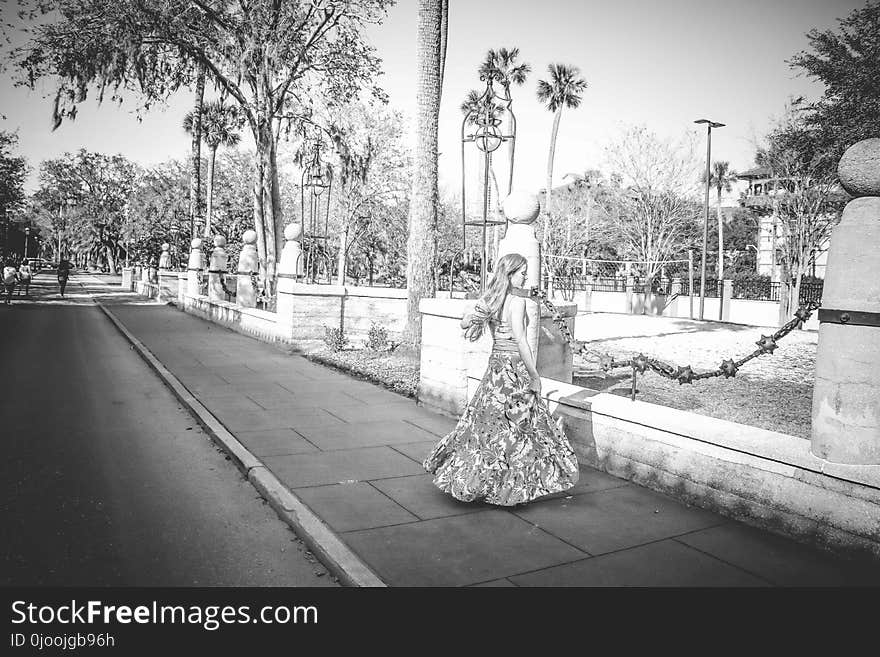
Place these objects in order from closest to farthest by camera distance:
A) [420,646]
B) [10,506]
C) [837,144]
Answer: [420,646] < [10,506] < [837,144]

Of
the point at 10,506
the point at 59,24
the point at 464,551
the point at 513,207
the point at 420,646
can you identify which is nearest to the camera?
the point at 420,646

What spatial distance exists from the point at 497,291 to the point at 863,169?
97.2 inches

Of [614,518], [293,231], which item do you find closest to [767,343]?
[614,518]

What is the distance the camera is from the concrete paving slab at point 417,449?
6297 mm

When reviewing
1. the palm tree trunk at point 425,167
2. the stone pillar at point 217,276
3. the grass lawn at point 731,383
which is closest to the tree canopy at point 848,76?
the grass lawn at point 731,383

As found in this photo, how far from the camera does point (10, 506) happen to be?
4852 millimetres

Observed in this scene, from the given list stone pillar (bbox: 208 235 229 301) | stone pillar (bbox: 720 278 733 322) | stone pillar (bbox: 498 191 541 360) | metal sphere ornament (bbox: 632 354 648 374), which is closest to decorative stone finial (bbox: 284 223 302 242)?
stone pillar (bbox: 208 235 229 301)

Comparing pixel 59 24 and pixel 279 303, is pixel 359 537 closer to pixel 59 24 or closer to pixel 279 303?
pixel 279 303

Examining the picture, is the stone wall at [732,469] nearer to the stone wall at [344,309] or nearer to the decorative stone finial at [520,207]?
the decorative stone finial at [520,207]

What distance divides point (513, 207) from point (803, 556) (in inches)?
160

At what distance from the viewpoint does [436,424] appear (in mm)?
7789

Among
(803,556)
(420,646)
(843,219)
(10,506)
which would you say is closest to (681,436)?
(803,556)

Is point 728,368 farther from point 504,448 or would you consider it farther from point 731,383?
point 731,383

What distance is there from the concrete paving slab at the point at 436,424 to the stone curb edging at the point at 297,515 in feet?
6.90
